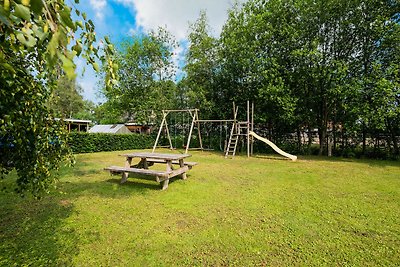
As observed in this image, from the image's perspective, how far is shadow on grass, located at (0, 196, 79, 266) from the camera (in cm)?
254

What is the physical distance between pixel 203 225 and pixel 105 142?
11617 mm

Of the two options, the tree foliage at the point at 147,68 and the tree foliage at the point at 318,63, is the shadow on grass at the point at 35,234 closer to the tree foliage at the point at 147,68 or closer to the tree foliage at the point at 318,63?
the tree foliage at the point at 318,63

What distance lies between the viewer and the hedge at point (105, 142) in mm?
12148

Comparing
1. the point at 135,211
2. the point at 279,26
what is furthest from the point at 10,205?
the point at 279,26

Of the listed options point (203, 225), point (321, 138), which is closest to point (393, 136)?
point (321, 138)

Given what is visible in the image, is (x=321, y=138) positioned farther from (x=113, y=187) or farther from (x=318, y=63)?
(x=113, y=187)

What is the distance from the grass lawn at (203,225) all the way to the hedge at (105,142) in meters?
7.23

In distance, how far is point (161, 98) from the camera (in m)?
18.4

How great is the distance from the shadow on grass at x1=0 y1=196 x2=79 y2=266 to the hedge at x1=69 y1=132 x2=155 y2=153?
7.38 m

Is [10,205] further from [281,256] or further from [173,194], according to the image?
[281,256]

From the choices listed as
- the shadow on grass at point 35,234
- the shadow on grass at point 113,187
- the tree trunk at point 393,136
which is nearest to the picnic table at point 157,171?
the shadow on grass at point 113,187

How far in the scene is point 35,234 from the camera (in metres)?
3.08

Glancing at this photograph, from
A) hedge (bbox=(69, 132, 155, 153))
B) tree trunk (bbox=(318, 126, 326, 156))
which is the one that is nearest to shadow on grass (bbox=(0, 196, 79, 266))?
hedge (bbox=(69, 132, 155, 153))

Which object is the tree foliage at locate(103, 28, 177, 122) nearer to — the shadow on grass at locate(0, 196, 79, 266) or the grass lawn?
the grass lawn
